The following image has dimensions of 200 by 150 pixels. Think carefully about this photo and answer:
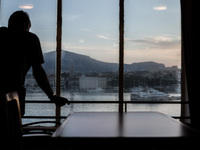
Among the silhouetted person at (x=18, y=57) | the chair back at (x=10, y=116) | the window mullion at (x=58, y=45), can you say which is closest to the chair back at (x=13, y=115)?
the chair back at (x=10, y=116)

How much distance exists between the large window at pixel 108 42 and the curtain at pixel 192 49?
0.34 m

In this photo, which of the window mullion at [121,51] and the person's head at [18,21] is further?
the window mullion at [121,51]

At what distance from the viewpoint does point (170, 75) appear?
3826 mm

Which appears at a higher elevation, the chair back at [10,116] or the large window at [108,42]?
the large window at [108,42]

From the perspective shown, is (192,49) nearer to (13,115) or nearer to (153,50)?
(153,50)

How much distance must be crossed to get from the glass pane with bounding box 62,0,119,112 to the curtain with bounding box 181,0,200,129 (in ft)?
3.00

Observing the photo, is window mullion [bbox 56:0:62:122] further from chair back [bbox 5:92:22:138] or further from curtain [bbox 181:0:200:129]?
chair back [bbox 5:92:22:138]

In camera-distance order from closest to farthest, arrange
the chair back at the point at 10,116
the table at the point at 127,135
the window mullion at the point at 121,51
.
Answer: the table at the point at 127,135 → the chair back at the point at 10,116 → the window mullion at the point at 121,51

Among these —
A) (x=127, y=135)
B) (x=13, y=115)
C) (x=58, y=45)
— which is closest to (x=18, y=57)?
(x=13, y=115)

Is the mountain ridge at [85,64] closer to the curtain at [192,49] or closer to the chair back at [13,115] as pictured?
the curtain at [192,49]

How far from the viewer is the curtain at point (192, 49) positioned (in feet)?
10.9

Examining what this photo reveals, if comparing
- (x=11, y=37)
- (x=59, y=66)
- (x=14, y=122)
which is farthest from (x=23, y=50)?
(x=59, y=66)

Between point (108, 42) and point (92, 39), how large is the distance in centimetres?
23

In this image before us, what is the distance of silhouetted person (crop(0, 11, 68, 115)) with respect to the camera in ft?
6.24
